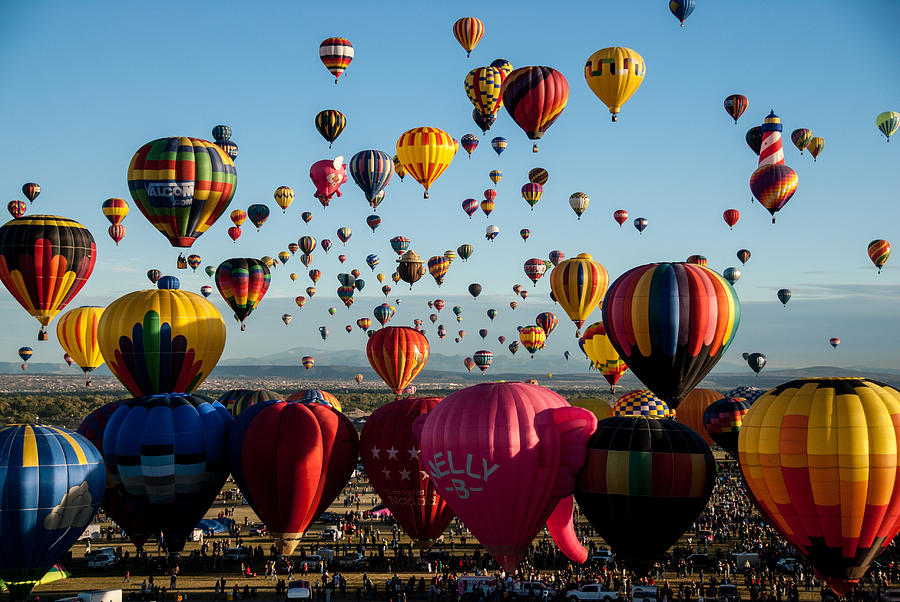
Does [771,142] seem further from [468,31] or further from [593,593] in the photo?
[593,593]

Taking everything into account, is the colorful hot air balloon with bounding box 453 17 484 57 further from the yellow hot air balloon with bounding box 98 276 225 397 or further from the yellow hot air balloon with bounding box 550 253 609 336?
the yellow hot air balloon with bounding box 98 276 225 397

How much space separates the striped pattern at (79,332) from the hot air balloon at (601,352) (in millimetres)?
19823

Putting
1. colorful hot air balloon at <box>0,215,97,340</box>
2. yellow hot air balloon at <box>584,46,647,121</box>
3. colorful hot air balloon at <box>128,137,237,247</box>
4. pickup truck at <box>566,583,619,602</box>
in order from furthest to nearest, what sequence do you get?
yellow hot air balloon at <box>584,46,647,121</box>, colorful hot air balloon at <box>0,215,97,340</box>, colorful hot air balloon at <box>128,137,237,247</box>, pickup truck at <box>566,583,619,602</box>

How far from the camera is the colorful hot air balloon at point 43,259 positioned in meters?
29.6

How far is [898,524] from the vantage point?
774 inches

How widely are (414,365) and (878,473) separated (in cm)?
2283

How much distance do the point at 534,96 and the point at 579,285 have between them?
8.70m

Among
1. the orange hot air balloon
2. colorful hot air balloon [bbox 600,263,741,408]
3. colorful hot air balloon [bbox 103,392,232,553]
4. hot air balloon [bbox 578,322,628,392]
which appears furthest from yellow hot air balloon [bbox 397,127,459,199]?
colorful hot air balloon [bbox 103,392,232,553]

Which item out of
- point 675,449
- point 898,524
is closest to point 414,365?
point 675,449

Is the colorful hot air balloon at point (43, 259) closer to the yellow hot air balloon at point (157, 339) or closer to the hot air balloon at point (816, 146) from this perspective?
the yellow hot air balloon at point (157, 339)

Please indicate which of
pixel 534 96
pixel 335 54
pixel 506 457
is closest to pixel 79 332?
pixel 335 54

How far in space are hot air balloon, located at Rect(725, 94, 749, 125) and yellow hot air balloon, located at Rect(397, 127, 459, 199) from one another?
14.7 metres

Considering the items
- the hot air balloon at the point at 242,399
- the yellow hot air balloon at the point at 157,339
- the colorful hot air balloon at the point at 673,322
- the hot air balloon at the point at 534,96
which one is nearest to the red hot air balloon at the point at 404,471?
the colorful hot air balloon at the point at 673,322

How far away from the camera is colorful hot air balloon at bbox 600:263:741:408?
2427cm
